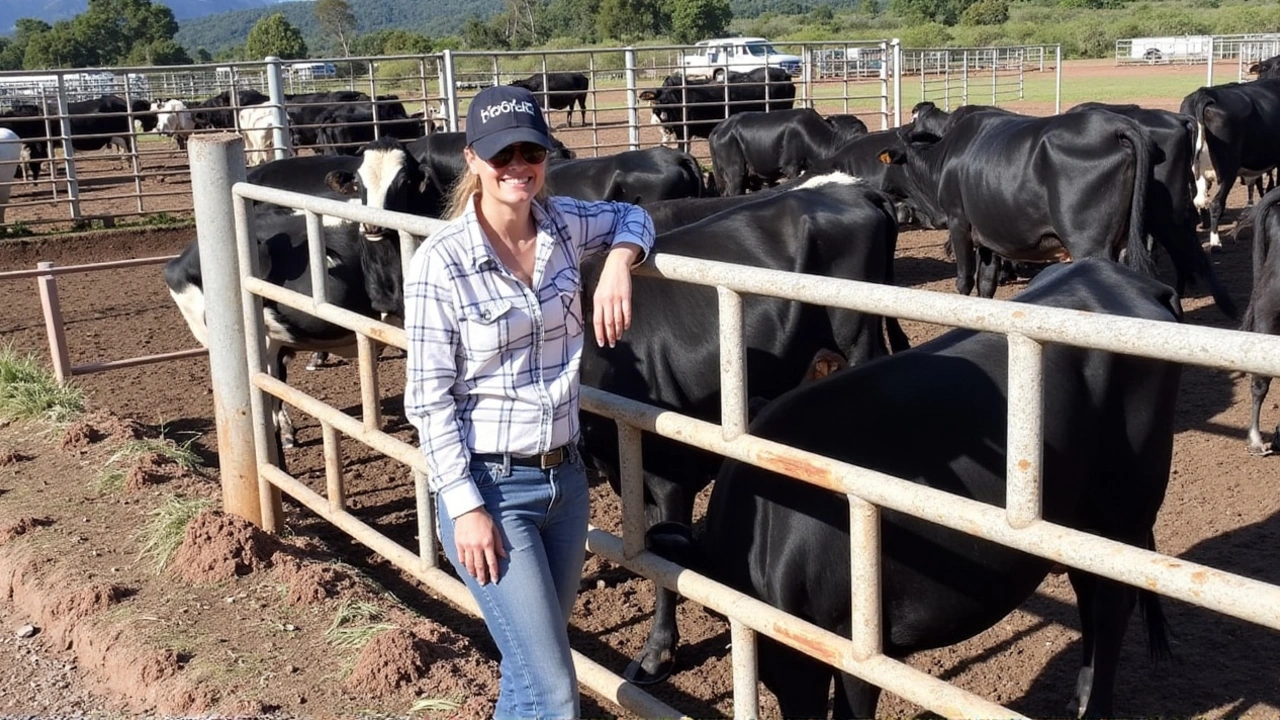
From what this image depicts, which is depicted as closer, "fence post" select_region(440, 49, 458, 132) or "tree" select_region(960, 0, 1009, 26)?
"fence post" select_region(440, 49, 458, 132)

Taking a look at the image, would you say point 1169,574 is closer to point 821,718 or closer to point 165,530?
point 821,718

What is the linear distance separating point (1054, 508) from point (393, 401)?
5.69 meters

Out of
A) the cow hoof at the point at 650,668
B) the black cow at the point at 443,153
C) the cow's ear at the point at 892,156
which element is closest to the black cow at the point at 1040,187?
the cow's ear at the point at 892,156

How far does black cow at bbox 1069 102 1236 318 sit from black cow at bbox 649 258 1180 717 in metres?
5.83

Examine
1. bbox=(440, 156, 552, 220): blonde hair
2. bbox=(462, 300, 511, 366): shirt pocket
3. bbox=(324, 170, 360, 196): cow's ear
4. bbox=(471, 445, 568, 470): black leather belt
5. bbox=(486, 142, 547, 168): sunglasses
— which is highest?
bbox=(486, 142, 547, 168): sunglasses

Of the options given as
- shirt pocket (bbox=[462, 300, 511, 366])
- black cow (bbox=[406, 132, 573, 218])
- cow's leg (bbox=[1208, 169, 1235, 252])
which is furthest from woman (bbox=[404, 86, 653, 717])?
cow's leg (bbox=[1208, 169, 1235, 252])

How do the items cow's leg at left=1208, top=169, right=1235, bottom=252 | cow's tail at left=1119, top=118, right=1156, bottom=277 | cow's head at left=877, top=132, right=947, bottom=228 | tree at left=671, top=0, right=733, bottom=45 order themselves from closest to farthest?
cow's tail at left=1119, top=118, right=1156, bottom=277
cow's head at left=877, top=132, right=947, bottom=228
cow's leg at left=1208, top=169, right=1235, bottom=252
tree at left=671, top=0, right=733, bottom=45

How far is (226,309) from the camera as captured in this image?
4.81 metres

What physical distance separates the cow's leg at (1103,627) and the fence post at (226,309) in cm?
322

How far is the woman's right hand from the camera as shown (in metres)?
2.54

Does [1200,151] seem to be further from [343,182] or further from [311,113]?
[311,113]

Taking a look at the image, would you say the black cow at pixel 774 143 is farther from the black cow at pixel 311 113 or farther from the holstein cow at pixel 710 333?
the holstein cow at pixel 710 333

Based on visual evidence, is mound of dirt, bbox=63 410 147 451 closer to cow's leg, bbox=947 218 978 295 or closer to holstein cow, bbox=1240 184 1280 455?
holstein cow, bbox=1240 184 1280 455

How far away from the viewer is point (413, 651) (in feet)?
12.5
